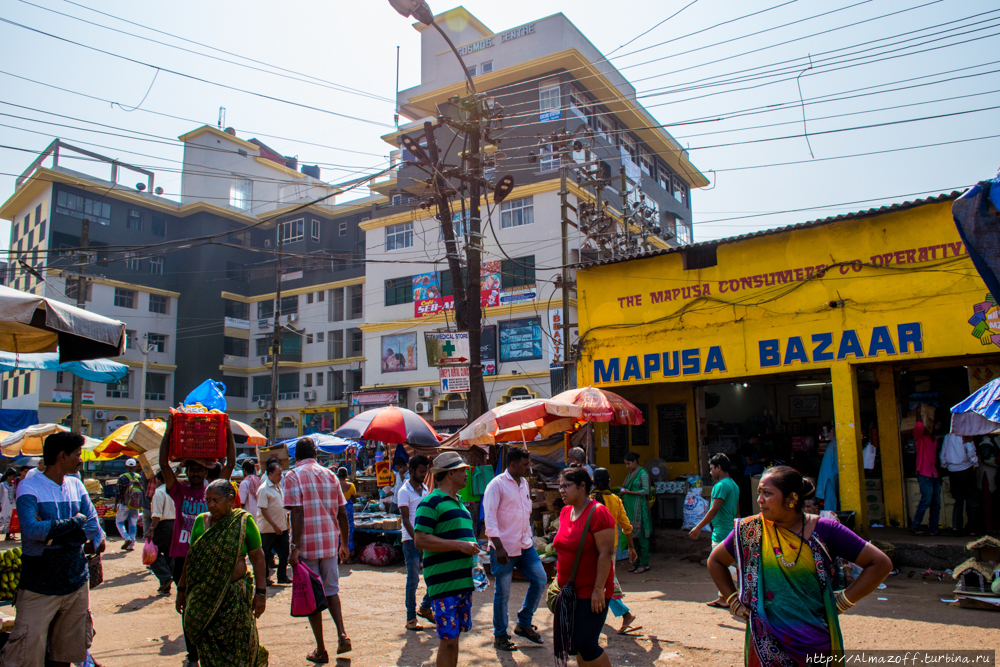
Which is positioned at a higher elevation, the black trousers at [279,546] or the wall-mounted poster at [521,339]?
the wall-mounted poster at [521,339]

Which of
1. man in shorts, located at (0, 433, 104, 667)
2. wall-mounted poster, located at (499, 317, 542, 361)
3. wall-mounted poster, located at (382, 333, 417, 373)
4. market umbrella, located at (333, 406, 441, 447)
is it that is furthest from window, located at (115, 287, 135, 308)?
man in shorts, located at (0, 433, 104, 667)

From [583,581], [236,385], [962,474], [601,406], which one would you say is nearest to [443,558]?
[583,581]

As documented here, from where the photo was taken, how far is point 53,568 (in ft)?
14.9

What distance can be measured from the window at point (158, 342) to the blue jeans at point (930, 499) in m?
44.0

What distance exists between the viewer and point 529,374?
97.2 ft

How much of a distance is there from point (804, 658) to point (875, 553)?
62 centimetres

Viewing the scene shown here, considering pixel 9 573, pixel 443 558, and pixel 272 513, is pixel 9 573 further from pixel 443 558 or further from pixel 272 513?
pixel 272 513

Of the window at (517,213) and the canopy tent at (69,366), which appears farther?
the window at (517,213)

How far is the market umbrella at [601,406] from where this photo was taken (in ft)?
36.1

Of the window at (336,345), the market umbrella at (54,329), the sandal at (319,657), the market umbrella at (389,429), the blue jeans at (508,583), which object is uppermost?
the window at (336,345)

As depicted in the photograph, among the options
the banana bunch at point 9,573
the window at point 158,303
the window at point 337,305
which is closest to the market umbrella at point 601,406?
the banana bunch at point 9,573

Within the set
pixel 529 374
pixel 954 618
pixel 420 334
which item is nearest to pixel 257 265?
pixel 420 334

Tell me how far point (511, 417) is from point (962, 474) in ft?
23.7
